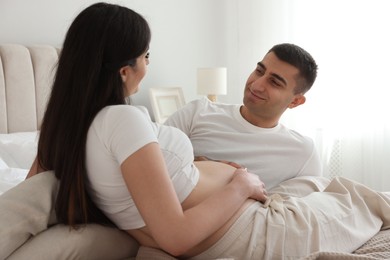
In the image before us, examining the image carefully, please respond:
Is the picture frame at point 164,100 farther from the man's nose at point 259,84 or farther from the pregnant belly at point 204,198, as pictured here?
the pregnant belly at point 204,198

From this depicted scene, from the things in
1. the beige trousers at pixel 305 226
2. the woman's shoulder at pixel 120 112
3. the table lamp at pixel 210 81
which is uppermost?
the woman's shoulder at pixel 120 112

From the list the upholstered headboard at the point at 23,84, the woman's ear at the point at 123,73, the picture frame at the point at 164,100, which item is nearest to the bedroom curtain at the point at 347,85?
the picture frame at the point at 164,100

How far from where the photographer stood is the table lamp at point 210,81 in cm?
386

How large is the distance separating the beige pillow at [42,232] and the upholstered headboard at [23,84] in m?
1.75

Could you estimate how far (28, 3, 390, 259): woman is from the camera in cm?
106

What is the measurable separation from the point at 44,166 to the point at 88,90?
10.7 inches

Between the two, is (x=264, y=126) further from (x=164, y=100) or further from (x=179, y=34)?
(x=179, y=34)

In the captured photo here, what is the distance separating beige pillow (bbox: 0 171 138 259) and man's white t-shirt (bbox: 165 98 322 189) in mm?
696

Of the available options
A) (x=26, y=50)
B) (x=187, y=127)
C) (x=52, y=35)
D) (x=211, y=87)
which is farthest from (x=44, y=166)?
(x=211, y=87)

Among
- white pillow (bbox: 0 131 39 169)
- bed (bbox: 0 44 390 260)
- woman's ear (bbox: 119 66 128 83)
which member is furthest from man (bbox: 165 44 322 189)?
white pillow (bbox: 0 131 39 169)

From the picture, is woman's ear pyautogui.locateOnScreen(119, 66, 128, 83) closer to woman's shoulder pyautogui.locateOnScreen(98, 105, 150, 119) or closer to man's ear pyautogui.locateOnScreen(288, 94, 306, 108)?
woman's shoulder pyautogui.locateOnScreen(98, 105, 150, 119)

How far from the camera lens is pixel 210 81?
3865mm

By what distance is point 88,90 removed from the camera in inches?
44.8

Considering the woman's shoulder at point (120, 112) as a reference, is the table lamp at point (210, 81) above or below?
below
